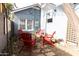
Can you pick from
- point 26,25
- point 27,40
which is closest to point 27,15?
point 26,25

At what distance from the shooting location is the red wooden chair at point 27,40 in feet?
6.23

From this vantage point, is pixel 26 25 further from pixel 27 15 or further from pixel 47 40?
pixel 47 40

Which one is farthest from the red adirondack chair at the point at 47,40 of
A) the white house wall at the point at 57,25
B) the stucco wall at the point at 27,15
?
the stucco wall at the point at 27,15

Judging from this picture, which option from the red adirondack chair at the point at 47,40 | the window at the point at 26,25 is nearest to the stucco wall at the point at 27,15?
the window at the point at 26,25

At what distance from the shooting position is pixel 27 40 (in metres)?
1.91

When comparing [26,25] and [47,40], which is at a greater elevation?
[26,25]

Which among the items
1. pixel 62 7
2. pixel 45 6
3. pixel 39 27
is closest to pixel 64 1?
pixel 62 7

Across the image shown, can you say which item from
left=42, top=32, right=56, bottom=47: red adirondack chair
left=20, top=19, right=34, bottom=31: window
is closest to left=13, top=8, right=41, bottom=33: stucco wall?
left=20, top=19, right=34, bottom=31: window

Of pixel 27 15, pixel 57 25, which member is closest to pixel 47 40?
pixel 57 25

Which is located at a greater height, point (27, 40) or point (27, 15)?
point (27, 15)

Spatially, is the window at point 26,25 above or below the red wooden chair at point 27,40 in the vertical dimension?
above

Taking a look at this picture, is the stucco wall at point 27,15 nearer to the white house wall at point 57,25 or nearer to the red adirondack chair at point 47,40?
the white house wall at point 57,25

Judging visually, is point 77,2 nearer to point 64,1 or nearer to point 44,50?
point 64,1

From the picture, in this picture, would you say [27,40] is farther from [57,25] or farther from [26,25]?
[57,25]
